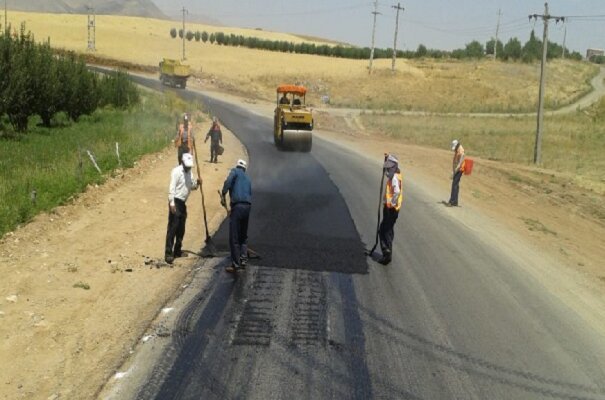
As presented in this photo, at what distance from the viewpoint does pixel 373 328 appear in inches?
312

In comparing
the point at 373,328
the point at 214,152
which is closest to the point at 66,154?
the point at 214,152

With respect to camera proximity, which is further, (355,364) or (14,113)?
(14,113)

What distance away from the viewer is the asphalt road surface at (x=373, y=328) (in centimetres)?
650

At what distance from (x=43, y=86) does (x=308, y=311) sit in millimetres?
22282

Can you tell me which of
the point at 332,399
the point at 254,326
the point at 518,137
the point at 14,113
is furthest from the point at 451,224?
the point at 518,137

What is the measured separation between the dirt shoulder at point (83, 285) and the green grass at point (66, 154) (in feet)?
1.36

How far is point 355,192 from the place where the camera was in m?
17.4

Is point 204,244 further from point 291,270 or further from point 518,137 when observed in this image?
point 518,137

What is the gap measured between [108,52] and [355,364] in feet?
281

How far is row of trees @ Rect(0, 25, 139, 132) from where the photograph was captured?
23406 mm

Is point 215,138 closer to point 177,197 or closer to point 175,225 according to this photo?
point 177,197

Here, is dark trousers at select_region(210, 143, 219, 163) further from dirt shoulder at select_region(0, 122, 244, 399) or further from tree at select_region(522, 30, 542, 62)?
tree at select_region(522, 30, 542, 62)

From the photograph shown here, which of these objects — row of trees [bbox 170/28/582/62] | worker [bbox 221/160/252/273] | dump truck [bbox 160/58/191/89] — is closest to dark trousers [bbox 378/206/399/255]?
worker [bbox 221/160/252/273]

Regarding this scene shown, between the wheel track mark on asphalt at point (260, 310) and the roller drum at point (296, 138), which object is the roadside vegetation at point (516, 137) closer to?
the roller drum at point (296, 138)
